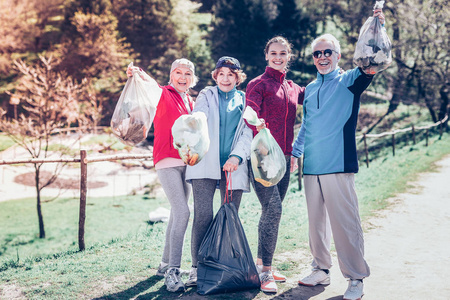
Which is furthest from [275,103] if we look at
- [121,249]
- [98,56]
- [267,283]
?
[98,56]

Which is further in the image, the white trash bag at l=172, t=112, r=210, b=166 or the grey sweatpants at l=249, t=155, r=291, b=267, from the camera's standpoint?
the grey sweatpants at l=249, t=155, r=291, b=267

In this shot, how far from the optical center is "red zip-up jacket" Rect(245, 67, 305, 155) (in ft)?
10.3

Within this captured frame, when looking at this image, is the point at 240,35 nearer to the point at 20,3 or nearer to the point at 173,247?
the point at 20,3

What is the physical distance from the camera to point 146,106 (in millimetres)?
3074

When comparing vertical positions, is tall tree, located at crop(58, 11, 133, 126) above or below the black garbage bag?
above

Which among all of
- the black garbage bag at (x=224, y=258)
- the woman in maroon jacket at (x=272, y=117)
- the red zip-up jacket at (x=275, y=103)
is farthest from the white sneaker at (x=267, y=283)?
the red zip-up jacket at (x=275, y=103)

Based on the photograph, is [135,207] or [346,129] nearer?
[346,129]

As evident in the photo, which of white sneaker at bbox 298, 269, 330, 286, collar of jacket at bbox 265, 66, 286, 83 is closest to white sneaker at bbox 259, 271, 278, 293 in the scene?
white sneaker at bbox 298, 269, 330, 286

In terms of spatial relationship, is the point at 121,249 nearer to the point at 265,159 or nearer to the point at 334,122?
the point at 265,159

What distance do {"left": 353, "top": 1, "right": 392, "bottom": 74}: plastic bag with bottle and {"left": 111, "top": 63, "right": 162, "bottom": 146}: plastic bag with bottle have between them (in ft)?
4.91

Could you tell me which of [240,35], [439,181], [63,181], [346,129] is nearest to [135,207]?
[63,181]

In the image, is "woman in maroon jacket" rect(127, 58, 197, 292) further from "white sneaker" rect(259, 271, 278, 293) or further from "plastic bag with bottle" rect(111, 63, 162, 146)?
"white sneaker" rect(259, 271, 278, 293)

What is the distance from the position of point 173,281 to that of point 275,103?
4.93ft

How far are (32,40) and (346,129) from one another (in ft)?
89.6
